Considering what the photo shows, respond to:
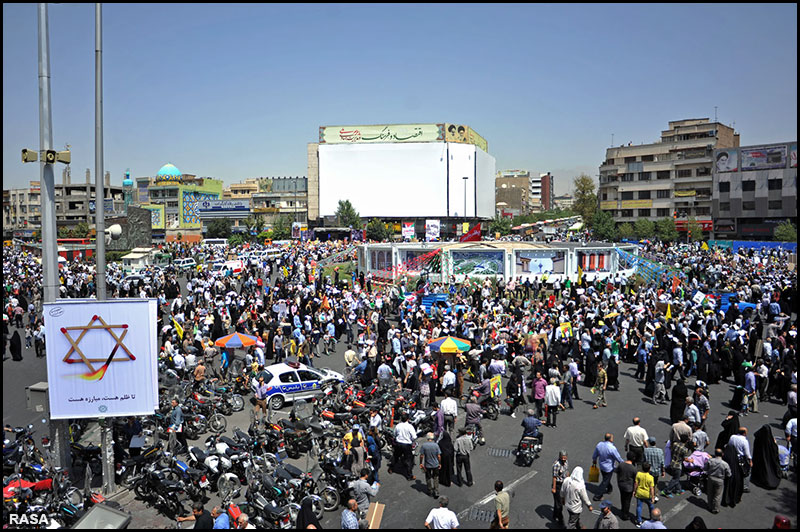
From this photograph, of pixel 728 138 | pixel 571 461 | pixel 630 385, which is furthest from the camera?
pixel 728 138

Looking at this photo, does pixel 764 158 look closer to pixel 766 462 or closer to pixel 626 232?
pixel 626 232

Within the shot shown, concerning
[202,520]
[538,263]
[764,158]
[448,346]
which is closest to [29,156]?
[202,520]

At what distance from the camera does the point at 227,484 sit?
998 centimetres

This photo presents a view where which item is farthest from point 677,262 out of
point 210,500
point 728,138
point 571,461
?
point 728,138

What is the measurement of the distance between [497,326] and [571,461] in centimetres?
953

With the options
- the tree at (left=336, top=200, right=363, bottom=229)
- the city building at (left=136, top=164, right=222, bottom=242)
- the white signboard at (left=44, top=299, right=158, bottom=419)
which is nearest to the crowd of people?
the white signboard at (left=44, top=299, right=158, bottom=419)

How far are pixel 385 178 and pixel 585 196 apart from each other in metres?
35.5

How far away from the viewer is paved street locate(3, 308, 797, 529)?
30.6 feet

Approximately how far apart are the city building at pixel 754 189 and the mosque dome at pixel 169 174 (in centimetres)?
9293

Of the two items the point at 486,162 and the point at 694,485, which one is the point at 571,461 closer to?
the point at 694,485

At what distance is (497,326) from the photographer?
68.5 ft

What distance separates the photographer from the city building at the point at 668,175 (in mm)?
78875

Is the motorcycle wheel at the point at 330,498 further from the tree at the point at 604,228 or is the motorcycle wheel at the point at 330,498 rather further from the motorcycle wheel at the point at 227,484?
the tree at the point at 604,228

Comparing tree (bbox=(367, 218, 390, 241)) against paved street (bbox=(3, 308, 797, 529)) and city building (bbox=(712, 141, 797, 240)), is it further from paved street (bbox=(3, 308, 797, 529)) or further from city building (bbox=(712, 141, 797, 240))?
paved street (bbox=(3, 308, 797, 529))
